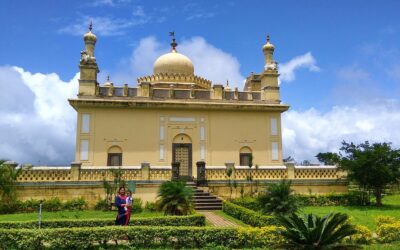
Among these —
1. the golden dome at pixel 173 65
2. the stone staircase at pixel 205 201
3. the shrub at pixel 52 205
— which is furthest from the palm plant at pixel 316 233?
the golden dome at pixel 173 65

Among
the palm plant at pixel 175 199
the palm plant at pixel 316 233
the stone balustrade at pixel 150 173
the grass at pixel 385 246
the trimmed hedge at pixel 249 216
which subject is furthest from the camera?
the stone balustrade at pixel 150 173

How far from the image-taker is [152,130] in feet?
74.4

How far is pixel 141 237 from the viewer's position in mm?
9273

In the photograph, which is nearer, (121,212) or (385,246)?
(385,246)

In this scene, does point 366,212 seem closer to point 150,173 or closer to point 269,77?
point 150,173

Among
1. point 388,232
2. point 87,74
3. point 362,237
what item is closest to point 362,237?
point 362,237

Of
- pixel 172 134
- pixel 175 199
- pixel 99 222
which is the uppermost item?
pixel 172 134

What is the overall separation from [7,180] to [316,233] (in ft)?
43.8

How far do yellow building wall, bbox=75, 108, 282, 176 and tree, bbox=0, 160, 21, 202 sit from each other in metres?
5.53

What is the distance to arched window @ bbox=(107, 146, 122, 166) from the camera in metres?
22.1

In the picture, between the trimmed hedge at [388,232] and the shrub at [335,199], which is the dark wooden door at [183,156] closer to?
the shrub at [335,199]

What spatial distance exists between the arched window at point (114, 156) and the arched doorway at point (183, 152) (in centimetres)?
324

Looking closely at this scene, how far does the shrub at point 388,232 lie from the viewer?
961 cm

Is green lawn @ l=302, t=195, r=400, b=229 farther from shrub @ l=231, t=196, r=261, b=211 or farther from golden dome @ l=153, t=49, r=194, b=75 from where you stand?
golden dome @ l=153, t=49, r=194, b=75
